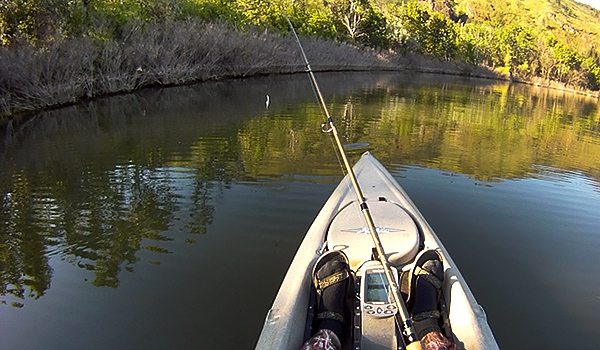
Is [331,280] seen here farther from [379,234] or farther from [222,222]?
[222,222]

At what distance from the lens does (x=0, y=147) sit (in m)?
9.59

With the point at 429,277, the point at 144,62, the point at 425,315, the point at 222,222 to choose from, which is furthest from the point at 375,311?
the point at 144,62

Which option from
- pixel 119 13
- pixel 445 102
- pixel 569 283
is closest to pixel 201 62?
pixel 119 13

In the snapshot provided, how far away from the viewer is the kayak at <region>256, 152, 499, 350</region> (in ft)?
9.71

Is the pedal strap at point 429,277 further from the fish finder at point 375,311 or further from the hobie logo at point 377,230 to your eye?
A: the hobie logo at point 377,230

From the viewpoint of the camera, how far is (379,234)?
4.23 meters

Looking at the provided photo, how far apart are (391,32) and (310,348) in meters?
60.4

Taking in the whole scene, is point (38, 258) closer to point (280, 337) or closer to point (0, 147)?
point (280, 337)

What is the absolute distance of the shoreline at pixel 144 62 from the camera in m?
13.0

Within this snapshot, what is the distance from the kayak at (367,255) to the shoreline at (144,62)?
11.9 metres

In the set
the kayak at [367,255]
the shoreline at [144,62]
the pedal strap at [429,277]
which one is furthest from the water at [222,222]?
the shoreline at [144,62]

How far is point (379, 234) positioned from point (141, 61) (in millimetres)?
17968

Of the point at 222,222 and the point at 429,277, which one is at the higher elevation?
the point at 429,277

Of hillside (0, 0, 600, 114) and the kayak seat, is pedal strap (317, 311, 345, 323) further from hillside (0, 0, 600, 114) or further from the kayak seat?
hillside (0, 0, 600, 114)
